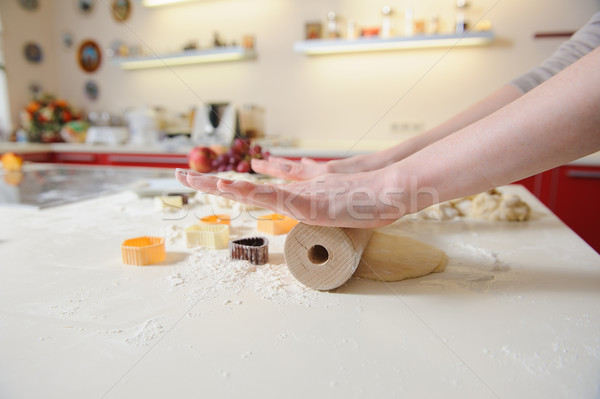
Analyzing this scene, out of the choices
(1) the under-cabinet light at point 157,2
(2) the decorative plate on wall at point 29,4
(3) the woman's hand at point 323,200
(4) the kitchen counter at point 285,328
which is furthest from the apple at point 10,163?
(2) the decorative plate on wall at point 29,4

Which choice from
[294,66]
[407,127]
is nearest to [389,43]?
[407,127]

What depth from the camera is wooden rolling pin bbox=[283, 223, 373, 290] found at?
56 centimetres

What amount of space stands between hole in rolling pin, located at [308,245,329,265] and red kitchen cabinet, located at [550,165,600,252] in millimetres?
1944

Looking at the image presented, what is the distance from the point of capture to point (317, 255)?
0.62m

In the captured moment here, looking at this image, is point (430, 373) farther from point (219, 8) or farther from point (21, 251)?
point (219, 8)

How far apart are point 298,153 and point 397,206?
1937mm

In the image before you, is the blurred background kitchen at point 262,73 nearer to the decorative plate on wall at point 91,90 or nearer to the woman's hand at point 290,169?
the decorative plate on wall at point 91,90

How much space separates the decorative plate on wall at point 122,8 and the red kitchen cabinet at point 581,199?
3.55 meters

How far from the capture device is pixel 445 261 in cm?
66

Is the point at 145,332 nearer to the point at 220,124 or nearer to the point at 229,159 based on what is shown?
the point at 229,159

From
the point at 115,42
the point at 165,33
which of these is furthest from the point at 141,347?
the point at 115,42

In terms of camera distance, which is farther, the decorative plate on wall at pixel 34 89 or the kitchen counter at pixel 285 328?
the decorative plate on wall at pixel 34 89

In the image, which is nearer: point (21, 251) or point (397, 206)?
point (397, 206)

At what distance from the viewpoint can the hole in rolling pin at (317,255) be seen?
59 centimetres
